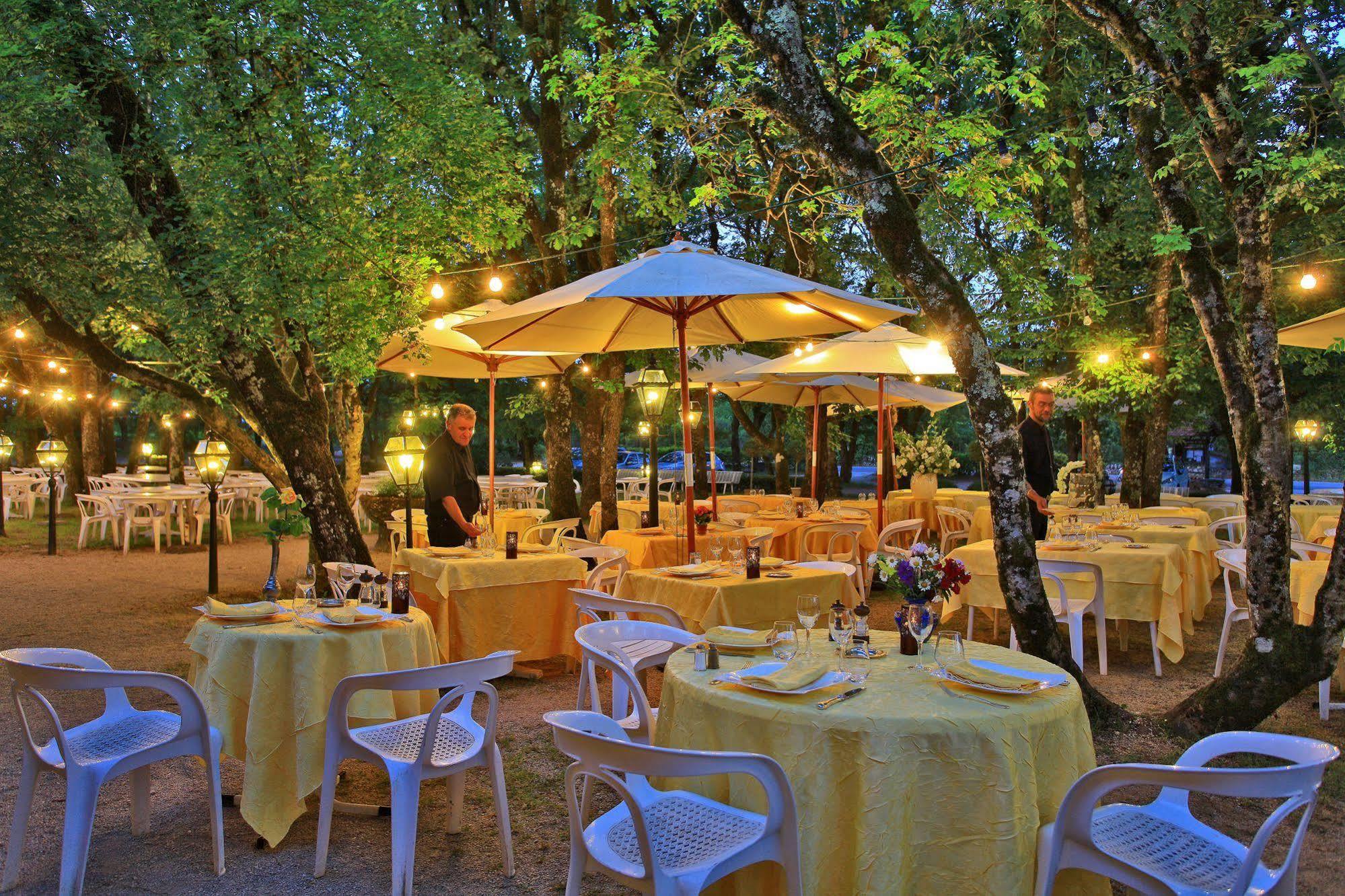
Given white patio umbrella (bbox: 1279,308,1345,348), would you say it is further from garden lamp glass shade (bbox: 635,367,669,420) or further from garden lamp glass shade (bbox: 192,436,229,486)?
garden lamp glass shade (bbox: 192,436,229,486)

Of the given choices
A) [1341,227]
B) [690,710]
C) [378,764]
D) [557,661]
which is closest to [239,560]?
[557,661]

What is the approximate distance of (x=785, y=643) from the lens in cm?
330

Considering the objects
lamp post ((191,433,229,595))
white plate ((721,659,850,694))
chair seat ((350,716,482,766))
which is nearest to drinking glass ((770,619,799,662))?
white plate ((721,659,850,694))

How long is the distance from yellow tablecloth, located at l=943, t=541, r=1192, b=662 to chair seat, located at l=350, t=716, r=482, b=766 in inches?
142

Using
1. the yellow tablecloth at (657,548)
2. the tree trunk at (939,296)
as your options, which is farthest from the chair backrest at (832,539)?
the tree trunk at (939,296)

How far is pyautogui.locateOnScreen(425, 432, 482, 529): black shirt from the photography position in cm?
676

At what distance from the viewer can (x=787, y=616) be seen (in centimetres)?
584

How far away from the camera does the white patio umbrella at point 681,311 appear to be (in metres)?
5.39

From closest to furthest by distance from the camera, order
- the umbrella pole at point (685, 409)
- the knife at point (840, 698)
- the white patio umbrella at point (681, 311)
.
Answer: the knife at point (840, 698)
the white patio umbrella at point (681, 311)
the umbrella pole at point (685, 409)

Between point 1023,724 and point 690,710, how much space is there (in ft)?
3.23

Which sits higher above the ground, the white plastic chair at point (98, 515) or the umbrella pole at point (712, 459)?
the umbrella pole at point (712, 459)

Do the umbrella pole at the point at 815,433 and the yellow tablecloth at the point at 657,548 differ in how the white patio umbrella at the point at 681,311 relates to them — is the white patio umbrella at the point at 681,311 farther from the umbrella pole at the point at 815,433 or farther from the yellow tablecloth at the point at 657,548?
the umbrella pole at the point at 815,433

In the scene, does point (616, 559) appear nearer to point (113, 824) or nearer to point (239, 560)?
point (113, 824)

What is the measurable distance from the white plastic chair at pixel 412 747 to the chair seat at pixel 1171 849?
200 centimetres
